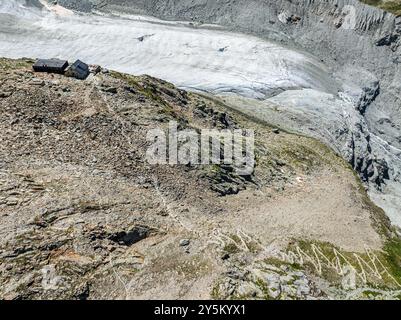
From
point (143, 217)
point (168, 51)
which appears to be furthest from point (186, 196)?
point (168, 51)

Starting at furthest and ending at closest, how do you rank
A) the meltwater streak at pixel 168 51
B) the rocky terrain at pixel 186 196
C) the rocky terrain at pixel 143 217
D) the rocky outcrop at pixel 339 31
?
the rocky outcrop at pixel 339 31, the meltwater streak at pixel 168 51, the rocky terrain at pixel 186 196, the rocky terrain at pixel 143 217

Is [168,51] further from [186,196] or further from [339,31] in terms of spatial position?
[186,196]

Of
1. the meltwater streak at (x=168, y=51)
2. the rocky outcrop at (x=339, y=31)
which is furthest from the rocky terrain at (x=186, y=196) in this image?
the rocky outcrop at (x=339, y=31)

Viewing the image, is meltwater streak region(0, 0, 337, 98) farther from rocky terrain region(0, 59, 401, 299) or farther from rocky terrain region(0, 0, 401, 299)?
rocky terrain region(0, 59, 401, 299)

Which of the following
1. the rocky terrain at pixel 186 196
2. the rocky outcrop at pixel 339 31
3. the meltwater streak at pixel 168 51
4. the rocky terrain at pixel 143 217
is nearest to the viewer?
the rocky terrain at pixel 143 217

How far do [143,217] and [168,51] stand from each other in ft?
181

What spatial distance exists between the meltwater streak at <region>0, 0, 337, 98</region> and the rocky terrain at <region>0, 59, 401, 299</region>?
30.3m

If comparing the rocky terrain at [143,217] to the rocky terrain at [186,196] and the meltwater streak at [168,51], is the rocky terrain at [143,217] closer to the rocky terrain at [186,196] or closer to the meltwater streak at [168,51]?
the rocky terrain at [186,196]

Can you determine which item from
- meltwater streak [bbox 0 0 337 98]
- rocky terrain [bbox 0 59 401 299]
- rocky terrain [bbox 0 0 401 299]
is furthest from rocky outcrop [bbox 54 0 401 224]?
rocky terrain [bbox 0 59 401 299]

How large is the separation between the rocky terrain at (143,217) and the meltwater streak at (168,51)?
3028 centimetres

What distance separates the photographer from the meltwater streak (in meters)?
75.6

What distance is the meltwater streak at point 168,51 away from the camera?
75625 millimetres
